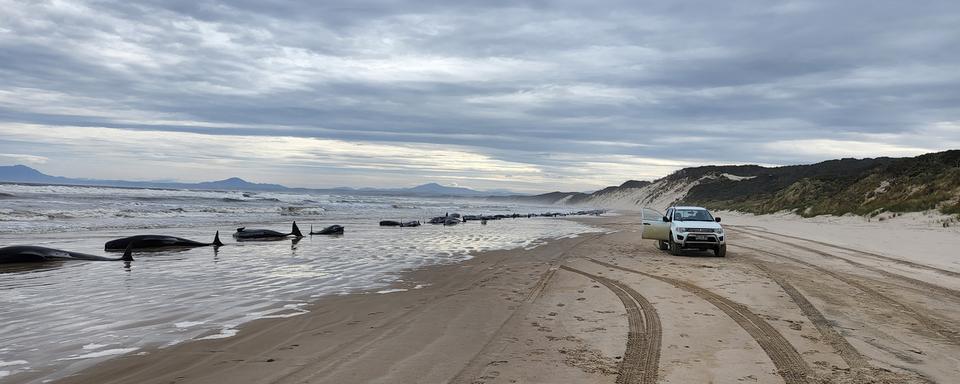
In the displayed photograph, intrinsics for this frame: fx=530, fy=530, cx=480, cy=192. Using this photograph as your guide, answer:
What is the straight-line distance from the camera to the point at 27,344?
6.26 meters

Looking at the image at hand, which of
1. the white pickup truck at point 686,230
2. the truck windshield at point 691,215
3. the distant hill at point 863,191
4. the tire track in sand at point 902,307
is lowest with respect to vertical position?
the tire track in sand at point 902,307

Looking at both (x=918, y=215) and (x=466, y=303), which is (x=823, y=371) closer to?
(x=466, y=303)

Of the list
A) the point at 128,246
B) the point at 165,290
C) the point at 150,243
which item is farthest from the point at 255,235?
the point at 165,290

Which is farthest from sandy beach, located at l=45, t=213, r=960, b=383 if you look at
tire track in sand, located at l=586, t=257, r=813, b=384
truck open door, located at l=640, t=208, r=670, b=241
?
truck open door, located at l=640, t=208, r=670, b=241

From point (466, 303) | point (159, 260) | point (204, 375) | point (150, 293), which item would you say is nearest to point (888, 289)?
point (466, 303)

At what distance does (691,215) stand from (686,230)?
6.07ft

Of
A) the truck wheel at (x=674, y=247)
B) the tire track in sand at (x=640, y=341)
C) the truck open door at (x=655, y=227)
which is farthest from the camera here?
the truck open door at (x=655, y=227)

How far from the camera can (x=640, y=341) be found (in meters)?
6.60

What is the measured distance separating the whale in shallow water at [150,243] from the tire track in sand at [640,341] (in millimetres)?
14369

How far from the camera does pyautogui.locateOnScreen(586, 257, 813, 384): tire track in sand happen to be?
17.8 ft

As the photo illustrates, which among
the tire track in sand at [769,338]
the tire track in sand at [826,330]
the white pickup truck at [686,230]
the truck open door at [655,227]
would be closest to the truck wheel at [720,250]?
the white pickup truck at [686,230]

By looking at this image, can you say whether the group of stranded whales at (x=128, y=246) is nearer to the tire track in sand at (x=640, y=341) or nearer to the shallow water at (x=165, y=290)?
the shallow water at (x=165, y=290)

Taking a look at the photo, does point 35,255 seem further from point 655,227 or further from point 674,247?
point 655,227

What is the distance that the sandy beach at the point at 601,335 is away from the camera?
535 cm
